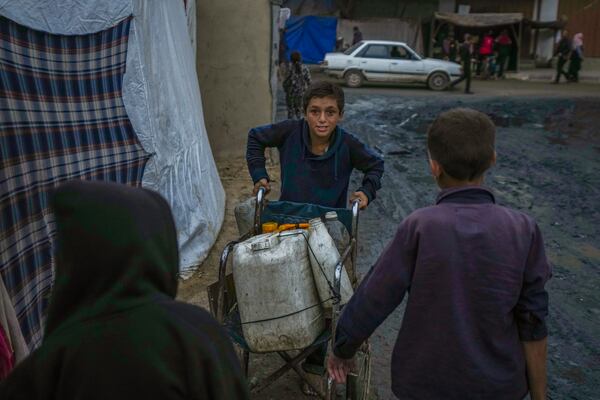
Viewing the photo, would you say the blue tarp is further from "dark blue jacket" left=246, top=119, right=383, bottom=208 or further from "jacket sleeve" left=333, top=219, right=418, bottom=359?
"jacket sleeve" left=333, top=219, right=418, bottom=359

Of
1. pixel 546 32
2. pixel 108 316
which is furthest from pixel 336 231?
pixel 546 32

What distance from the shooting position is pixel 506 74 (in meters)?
26.7

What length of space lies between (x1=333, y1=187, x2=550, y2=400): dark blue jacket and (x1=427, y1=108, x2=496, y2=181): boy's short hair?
7cm

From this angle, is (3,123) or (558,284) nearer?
(3,123)

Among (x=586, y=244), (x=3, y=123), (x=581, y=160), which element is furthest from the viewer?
(x=581, y=160)

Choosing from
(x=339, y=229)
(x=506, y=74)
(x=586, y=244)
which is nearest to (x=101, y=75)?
(x=339, y=229)

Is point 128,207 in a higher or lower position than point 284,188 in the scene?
higher

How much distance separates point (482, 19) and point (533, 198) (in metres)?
A: 21.5

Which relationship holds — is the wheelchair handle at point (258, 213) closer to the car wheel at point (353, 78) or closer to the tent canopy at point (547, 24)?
the car wheel at point (353, 78)

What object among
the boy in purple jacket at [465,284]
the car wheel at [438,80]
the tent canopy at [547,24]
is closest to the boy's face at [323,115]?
the boy in purple jacket at [465,284]

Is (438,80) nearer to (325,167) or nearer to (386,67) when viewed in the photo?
(386,67)

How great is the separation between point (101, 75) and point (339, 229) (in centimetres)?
225

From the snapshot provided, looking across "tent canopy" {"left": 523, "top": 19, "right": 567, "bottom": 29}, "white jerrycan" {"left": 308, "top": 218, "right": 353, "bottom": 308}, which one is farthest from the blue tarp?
"white jerrycan" {"left": 308, "top": 218, "right": 353, "bottom": 308}

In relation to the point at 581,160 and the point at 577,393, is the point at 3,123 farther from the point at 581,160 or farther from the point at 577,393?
the point at 581,160
